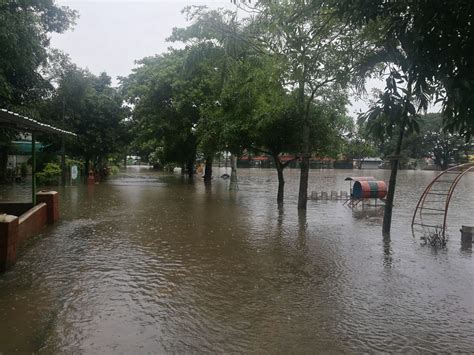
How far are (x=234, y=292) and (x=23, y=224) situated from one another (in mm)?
5446

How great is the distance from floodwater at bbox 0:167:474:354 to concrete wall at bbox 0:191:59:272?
0.29 m

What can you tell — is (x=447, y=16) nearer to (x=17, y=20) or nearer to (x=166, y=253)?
(x=166, y=253)

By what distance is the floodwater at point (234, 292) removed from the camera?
4.56 m

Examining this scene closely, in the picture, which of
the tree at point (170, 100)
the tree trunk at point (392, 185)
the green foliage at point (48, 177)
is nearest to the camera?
the tree trunk at point (392, 185)

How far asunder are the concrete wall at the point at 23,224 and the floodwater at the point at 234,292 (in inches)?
11.3

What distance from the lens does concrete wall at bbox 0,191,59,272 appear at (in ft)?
22.4

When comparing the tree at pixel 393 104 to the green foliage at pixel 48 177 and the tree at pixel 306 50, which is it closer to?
the tree at pixel 306 50

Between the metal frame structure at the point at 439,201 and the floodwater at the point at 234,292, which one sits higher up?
the metal frame structure at the point at 439,201

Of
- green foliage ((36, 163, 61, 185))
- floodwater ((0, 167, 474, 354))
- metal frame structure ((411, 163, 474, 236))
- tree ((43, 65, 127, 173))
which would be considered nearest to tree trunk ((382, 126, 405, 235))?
floodwater ((0, 167, 474, 354))

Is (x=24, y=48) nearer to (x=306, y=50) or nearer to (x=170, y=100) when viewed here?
(x=306, y=50)

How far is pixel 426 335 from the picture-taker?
4734 millimetres

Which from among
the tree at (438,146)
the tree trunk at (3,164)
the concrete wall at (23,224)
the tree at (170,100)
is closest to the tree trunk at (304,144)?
the concrete wall at (23,224)

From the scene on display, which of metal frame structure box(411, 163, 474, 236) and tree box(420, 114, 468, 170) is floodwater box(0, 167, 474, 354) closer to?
metal frame structure box(411, 163, 474, 236)

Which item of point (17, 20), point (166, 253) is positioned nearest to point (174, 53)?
point (17, 20)
